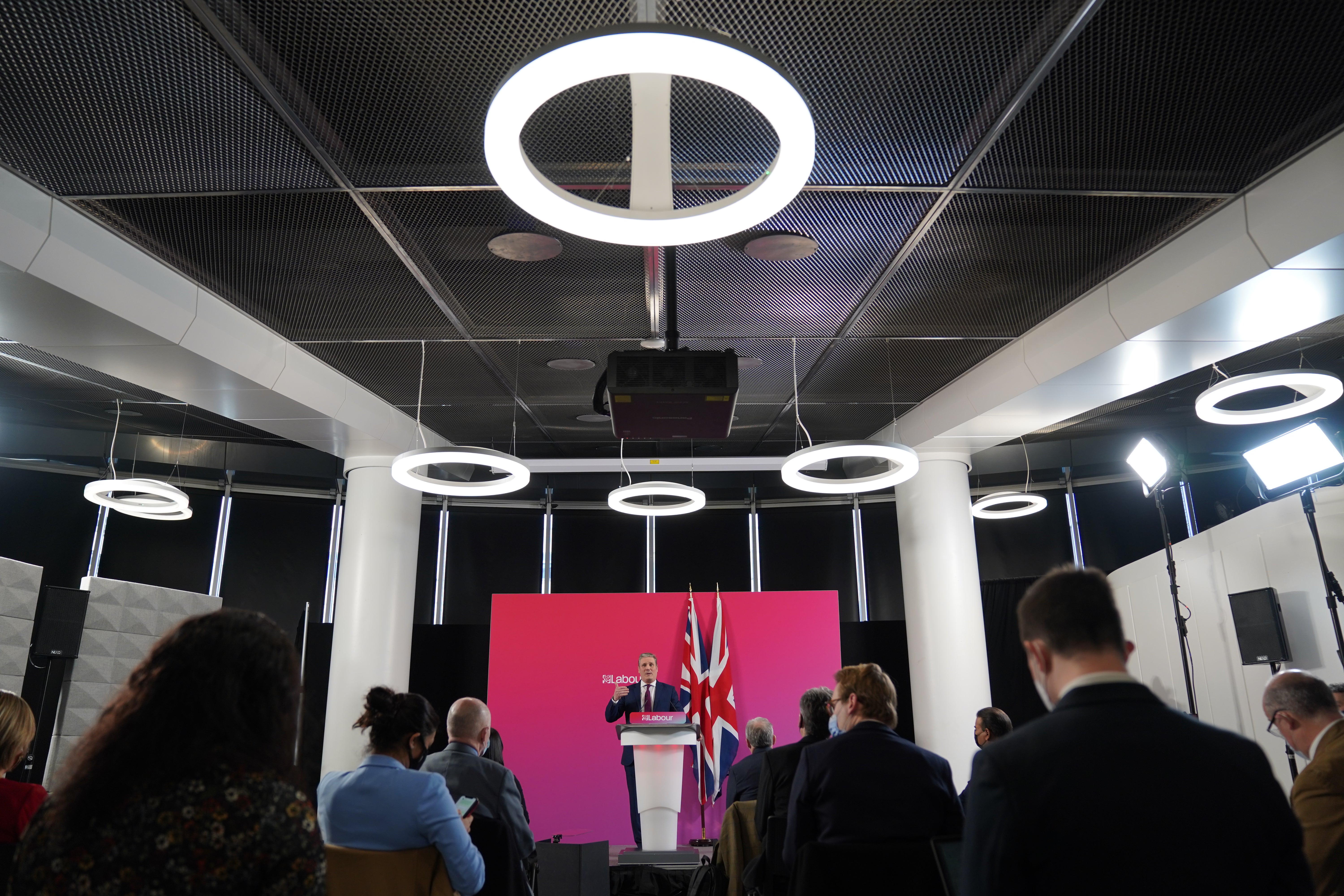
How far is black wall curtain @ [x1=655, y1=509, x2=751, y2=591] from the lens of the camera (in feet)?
36.3

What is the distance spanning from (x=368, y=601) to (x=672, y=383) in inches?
160

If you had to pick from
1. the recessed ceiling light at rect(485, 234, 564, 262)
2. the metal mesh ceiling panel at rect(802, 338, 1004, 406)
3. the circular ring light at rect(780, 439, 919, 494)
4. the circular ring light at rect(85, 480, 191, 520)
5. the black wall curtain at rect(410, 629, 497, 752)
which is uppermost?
the metal mesh ceiling panel at rect(802, 338, 1004, 406)

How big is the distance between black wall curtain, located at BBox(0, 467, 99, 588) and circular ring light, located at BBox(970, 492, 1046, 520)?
9324mm

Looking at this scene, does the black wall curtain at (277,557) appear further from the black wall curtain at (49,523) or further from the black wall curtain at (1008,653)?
the black wall curtain at (1008,653)

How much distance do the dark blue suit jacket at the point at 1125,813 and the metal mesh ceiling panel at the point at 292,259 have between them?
4.39m

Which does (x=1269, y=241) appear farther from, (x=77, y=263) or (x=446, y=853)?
(x=77, y=263)

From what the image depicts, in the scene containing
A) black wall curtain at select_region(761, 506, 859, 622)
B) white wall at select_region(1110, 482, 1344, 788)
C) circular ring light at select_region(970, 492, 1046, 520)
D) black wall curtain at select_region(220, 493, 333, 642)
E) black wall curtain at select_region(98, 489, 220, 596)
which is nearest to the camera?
white wall at select_region(1110, 482, 1344, 788)

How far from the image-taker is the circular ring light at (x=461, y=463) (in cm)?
637

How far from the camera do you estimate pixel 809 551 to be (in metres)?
11.1

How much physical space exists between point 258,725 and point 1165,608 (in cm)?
846

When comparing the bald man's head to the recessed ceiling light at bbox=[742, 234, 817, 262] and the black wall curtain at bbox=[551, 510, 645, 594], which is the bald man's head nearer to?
the recessed ceiling light at bbox=[742, 234, 817, 262]

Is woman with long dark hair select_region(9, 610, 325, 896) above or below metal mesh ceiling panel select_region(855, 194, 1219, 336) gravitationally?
below

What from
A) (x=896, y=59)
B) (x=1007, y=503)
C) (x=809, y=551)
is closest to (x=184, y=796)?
(x=896, y=59)

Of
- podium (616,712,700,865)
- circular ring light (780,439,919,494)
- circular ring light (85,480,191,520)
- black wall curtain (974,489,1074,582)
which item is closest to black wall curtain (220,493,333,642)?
circular ring light (85,480,191,520)
